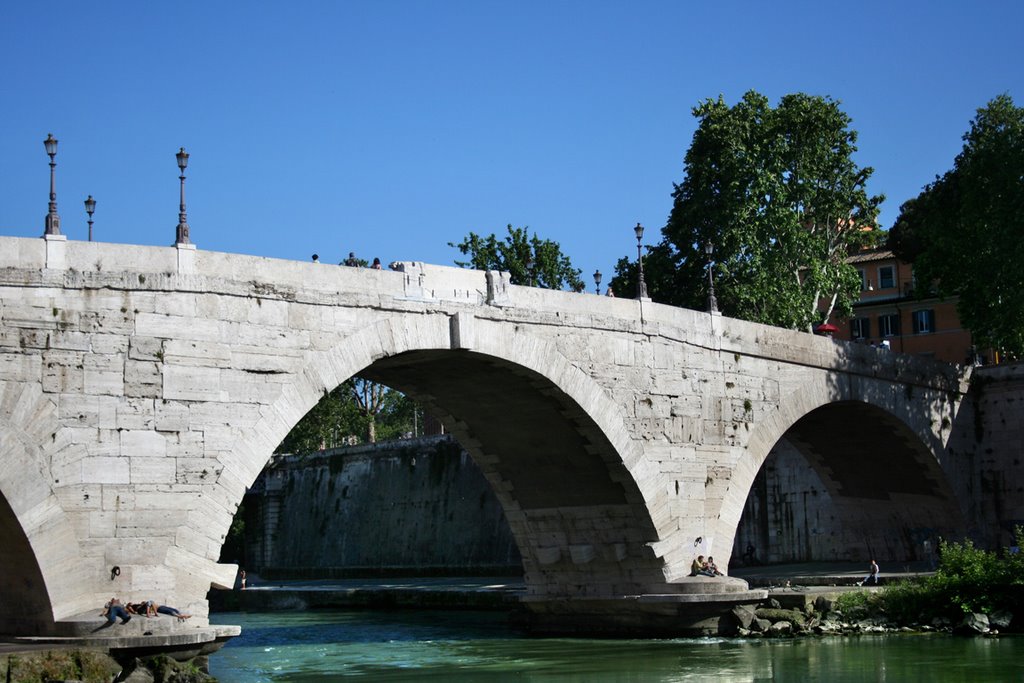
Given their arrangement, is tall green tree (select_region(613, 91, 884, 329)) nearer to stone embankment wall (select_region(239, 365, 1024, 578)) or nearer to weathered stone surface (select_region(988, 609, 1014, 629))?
stone embankment wall (select_region(239, 365, 1024, 578))

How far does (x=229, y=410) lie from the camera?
17500 mm

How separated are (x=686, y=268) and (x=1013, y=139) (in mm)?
11575

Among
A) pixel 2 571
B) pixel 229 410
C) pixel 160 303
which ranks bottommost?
pixel 2 571

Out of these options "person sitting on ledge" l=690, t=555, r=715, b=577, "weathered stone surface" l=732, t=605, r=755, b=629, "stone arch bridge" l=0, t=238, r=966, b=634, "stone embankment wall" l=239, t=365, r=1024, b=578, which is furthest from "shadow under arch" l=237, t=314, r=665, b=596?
"stone embankment wall" l=239, t=365, r=1024, b=578

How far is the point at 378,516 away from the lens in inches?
1836

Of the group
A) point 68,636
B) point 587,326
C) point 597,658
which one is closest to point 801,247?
point 587,326

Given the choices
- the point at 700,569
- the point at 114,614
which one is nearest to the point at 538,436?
the point at 700,569

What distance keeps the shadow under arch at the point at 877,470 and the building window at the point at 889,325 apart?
15.2m

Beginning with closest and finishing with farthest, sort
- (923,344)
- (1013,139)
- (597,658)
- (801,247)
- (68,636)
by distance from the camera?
(68,636) → (597,658) → (1013,139) → (801,247) → (923,344)

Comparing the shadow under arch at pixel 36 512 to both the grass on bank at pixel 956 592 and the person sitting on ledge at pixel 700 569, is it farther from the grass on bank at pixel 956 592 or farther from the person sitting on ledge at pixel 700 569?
the grass on bank at pixel 956 592

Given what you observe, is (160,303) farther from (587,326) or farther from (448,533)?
(448,533)

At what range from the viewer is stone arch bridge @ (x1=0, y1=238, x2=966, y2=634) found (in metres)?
16.4

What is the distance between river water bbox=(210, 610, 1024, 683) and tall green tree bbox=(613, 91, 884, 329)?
15317 millimetres

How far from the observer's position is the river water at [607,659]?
18.5 metres
